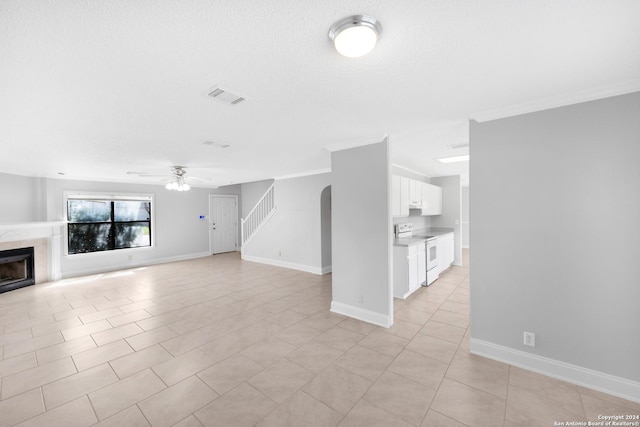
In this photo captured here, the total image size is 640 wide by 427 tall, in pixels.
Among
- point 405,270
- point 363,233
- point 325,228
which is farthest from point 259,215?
point 363,233

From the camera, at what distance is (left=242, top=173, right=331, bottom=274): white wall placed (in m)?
6.43

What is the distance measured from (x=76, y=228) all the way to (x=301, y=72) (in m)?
7.75

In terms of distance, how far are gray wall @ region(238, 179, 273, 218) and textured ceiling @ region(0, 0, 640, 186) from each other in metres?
5.66

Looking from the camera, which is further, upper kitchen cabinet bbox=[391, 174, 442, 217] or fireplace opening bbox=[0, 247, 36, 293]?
fireplace opening bbox=[0, 247, 36, 293]

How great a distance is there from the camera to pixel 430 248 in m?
5.34

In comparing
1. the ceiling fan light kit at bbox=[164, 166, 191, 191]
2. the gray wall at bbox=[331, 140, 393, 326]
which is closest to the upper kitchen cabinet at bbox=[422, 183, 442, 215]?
the gray wall at bbox=[331, 140, 393, 326]

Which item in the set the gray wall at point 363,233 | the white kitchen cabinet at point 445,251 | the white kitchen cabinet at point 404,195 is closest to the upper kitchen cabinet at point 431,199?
the white kitchen cabinet at point 445,251

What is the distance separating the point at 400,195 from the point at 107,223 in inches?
298

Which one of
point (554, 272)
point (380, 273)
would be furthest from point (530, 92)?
point (380, 273)

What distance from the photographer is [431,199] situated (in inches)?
255

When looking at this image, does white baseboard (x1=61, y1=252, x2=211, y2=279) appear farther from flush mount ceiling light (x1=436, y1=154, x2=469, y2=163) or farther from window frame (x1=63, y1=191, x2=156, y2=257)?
flush mount ceiling light (x1=436, y1=154, x2=469, y2=163)

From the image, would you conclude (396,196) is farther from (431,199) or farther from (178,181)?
(178,181)

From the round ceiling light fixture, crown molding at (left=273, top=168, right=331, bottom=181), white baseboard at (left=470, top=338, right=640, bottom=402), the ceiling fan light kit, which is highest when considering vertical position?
crown molding at (left=273, top=168, right=331, bottom=181)

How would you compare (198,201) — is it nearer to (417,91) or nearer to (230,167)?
(230,167)
